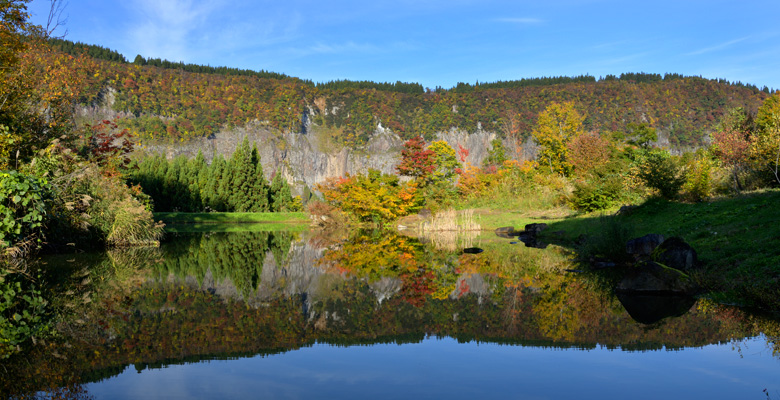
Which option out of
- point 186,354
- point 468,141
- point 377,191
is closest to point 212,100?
point 468,141

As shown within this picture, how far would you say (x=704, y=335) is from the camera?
629cm

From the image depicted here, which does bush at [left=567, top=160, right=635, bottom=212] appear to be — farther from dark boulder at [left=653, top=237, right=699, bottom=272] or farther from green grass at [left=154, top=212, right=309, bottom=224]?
green grass at [left=154, top=212, right=309, bottom=224]

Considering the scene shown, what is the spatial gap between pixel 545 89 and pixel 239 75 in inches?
3142

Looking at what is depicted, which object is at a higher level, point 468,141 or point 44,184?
point 468,141

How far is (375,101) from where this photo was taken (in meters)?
136

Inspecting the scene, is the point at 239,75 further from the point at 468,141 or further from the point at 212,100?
the point at 468,141

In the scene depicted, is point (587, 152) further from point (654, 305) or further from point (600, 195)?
point (654, 305)

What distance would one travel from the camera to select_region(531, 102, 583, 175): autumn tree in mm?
37750

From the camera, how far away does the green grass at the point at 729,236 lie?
817 cm

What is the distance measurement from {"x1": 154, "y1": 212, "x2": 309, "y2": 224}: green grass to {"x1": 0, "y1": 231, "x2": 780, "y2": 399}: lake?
94.2 ft

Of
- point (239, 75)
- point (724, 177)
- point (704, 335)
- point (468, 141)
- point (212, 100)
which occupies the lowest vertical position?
point (704, 335)

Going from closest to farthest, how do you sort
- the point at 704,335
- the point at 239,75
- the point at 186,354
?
the point at 186,354 < the point at 704,335 < the point at 239,75

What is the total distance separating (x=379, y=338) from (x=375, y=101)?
13232 cm

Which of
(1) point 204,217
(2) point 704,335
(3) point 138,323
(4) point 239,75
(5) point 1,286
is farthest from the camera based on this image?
(4) point 239,75
